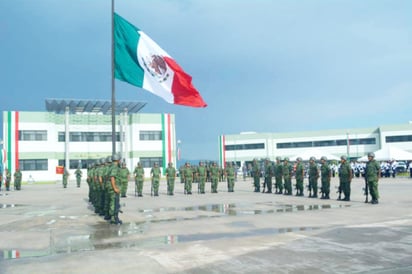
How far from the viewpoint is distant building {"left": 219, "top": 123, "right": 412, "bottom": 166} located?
63844mm

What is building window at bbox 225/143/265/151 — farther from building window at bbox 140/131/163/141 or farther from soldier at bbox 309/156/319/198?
soldier at bbox 309/156/319/198

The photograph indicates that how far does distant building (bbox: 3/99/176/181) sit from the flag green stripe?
3783 centimetres

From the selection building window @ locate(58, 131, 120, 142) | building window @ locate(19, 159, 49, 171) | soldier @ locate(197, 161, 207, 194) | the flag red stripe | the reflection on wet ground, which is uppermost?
building window @ locate(58, 131, 120, 142)

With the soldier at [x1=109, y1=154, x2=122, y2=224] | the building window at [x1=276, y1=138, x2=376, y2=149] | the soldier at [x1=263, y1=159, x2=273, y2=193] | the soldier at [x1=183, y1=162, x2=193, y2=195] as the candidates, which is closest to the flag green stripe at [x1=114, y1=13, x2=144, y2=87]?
the soldier at [x1=109, y1=154, x2=122, y2=224]

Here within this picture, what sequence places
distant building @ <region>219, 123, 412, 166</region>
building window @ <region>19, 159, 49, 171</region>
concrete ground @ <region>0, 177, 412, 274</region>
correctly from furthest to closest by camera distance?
distant building @ <region>219, 123, 412, 166</region>
building window @ <region>19, 159, 49, 171</region>
concrete ground @ <region>0, 177, 412, 274</region>

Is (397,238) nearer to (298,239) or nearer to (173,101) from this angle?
(298,239)

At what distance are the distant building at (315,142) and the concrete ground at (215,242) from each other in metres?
54.1

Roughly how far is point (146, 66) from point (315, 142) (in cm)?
6078

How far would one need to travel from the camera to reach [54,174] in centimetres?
5041

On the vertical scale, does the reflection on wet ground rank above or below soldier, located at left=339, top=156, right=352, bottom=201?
below

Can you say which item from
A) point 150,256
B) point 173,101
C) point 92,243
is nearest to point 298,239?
point 150,256

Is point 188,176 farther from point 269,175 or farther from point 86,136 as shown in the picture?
point 86,136

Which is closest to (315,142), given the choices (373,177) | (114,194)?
(373,177)

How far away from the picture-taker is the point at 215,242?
793cm
